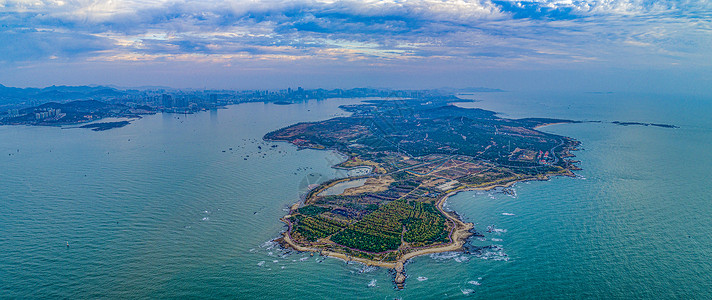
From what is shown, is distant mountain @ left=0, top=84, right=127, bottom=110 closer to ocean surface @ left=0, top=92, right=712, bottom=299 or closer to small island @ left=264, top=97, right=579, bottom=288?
ocean surface @ left=0, top=92, right=712, bottom=299

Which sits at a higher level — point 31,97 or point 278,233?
point 31,97

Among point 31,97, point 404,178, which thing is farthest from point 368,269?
point 31,97

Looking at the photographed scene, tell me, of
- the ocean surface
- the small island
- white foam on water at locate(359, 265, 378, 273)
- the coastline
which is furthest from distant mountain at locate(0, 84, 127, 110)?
white foam on water at locate(359, 265, 378, 273)

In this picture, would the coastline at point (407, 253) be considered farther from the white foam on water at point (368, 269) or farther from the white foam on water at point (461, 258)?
the white foam on water at point (461, 258)

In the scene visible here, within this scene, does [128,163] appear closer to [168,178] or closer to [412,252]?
[168,178]

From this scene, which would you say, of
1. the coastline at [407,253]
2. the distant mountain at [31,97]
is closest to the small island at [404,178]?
the coastline at [407,253]

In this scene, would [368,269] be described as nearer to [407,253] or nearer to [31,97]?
[407,253]

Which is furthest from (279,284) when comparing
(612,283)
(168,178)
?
(168,178)
